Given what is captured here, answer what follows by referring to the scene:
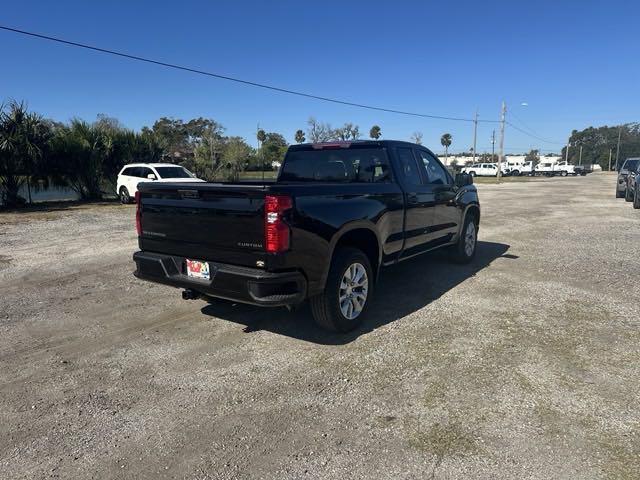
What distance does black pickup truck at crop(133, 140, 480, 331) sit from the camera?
3748mm

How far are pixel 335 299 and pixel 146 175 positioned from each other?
15873 mm

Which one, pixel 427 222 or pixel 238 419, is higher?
pixel 427 222

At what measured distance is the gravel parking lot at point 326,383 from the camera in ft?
8.98

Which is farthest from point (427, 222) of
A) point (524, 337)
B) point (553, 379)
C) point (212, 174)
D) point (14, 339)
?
point (212, 174)

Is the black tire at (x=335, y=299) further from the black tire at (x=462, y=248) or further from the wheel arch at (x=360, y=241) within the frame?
the black tire at (x=462, y=248)

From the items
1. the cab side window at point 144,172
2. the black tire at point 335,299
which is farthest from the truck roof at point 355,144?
the cab side window at point 144,172

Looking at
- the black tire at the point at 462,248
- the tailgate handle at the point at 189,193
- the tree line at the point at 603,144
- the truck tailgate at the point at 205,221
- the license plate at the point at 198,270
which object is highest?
the tree line at the point at 603,144

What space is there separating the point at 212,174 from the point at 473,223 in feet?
74.8

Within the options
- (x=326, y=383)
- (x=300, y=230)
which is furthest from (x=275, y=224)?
(x=326, y=383)

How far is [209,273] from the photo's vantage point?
13.3 feet

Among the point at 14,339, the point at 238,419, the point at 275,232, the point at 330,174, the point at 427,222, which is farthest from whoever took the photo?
the point at 427,222

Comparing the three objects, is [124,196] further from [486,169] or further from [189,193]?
[486,169]

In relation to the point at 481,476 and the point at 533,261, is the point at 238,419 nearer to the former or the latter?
the point at 481,476

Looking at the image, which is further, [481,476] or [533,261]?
[533,261]
